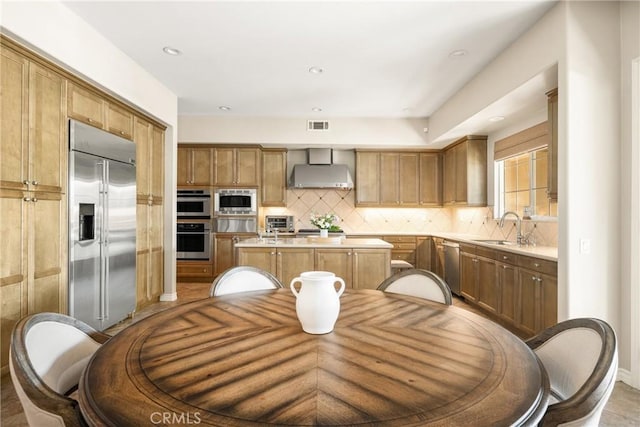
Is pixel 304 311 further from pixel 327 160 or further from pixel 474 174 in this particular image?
pixel 327 160

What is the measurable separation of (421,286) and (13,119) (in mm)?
2920

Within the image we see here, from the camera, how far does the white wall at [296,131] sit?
213 inches

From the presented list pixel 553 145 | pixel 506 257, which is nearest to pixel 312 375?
pixel 553 145

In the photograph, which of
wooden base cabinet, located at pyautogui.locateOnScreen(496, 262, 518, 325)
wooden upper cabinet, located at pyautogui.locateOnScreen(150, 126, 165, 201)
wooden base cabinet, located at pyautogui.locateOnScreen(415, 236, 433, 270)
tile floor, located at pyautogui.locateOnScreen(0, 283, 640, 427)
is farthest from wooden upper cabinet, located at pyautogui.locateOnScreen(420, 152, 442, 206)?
wooden upper cabinet, located at pyautogui.locateOnScreen(150, 126, 165, 201)

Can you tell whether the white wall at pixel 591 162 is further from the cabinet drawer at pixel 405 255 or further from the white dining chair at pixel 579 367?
the cabinet drawer at pixel 405 255

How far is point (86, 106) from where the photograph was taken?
288 cm

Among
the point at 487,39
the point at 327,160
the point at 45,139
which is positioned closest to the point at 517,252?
the point at 487,39

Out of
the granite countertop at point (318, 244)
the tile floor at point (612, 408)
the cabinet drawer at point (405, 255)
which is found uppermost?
the granite countertop at point (318, 244)

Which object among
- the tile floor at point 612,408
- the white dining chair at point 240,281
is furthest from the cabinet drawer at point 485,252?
the white dining chair at point 240,281

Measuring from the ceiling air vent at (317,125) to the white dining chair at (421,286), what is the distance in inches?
153

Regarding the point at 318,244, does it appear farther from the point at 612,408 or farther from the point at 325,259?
the point at 612,408

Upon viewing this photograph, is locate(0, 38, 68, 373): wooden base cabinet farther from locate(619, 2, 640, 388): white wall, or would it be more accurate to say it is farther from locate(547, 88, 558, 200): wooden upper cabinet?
locate(619, 2, 640, 388): white wall

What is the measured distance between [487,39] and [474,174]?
237cm

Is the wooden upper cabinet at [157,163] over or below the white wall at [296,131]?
below
